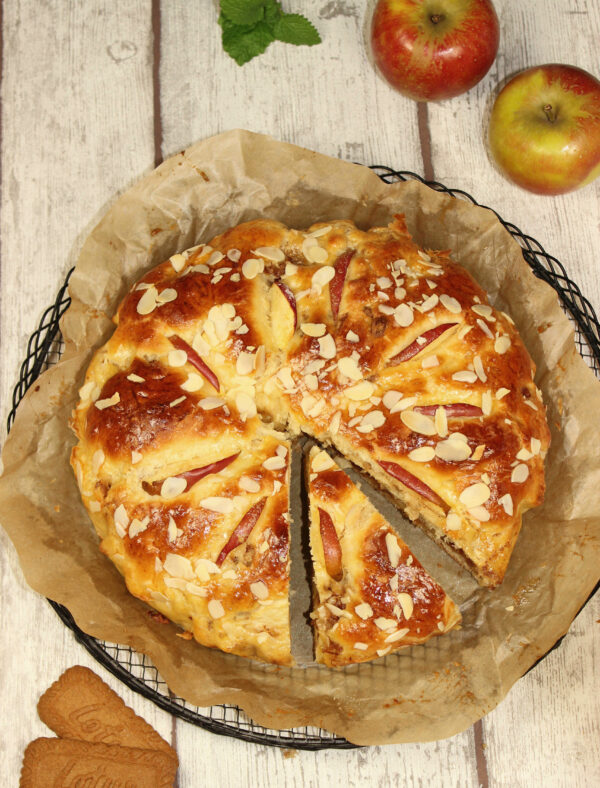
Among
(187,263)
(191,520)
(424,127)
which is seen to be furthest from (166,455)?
(424,127)

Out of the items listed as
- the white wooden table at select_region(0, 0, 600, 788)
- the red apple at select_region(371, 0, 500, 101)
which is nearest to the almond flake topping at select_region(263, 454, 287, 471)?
the white wooden table at select_region(0, 0, 600, 788)

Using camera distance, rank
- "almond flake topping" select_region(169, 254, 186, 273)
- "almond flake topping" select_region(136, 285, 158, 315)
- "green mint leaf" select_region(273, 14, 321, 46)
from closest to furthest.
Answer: "almond flake topping" select_region(136, 285, 158, 315) < "almond flake topping" select_region(169, 254, 186, 273) < "green mint leaf" select_region(273, 14, 321, 46)

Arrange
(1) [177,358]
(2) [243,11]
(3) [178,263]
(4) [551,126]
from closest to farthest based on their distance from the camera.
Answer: (1) [177,358]
(3) [178,263]
(4) [551,126]
(2) [243,11]

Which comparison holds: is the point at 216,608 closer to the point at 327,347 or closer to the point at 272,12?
the point at 327,347

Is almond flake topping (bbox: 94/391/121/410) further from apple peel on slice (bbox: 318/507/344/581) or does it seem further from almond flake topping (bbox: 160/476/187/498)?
apple peel on slice (bbox: 318/507/344/581)

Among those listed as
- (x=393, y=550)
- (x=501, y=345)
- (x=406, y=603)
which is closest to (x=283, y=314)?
(x=501, y=345)

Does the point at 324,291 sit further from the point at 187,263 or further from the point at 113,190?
the point at 113,190
